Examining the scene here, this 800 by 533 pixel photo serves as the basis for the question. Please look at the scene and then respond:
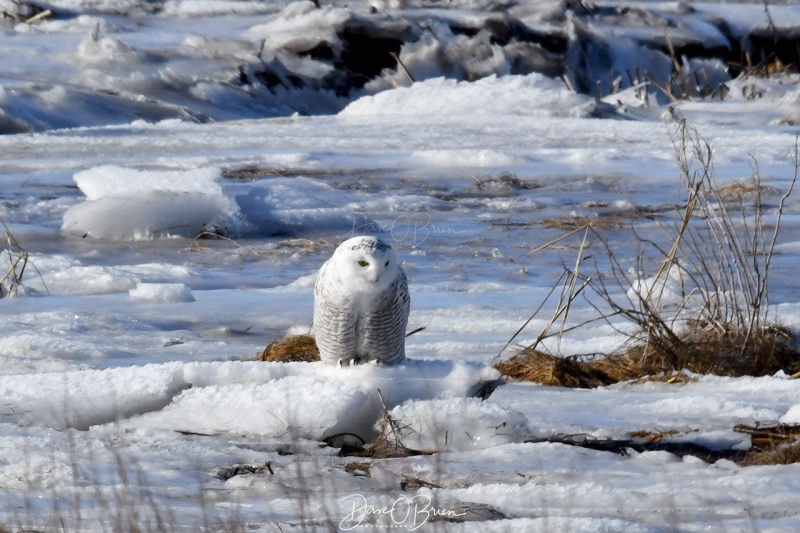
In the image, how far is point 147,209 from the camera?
7605mm

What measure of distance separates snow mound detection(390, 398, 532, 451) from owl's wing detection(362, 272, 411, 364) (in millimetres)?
324

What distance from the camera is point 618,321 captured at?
18.6 feet

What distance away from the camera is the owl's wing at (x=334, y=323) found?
371 cm

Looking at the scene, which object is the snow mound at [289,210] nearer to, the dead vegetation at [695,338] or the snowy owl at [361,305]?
the dead vegetation at [695,338]

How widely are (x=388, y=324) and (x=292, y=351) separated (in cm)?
118

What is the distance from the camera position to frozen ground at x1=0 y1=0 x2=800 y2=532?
2912 mm

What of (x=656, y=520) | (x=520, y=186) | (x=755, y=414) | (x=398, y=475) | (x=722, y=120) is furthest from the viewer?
(x=722, y=120)

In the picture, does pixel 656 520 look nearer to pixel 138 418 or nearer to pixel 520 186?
pixel 138 418

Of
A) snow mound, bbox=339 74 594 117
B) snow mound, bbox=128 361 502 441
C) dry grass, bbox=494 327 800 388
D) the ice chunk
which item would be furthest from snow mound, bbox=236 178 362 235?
snow mound, bbox=339 74 594 117

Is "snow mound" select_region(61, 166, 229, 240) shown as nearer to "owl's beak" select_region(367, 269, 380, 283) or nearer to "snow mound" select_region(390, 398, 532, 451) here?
"owl's beak" select_region(367, 269, 380, 283)

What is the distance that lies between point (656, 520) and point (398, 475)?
0.72 meters

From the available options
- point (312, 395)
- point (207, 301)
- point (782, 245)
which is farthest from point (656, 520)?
point (782, 245)

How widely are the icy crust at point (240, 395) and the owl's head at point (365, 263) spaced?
32 centimetres

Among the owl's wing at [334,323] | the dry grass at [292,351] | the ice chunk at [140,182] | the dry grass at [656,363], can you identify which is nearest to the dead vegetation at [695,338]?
the dry grass at [656,363]
